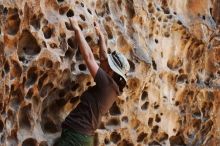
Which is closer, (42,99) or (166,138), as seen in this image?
(42,99)

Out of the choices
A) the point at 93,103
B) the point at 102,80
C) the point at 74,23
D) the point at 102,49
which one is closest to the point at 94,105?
the point at 93,103

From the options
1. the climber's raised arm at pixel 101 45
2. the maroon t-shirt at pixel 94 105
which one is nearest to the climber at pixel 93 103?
the maroon t-shirt at pixel 94 105

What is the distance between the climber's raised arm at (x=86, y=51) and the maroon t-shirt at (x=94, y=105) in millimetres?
49

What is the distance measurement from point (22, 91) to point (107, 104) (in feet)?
1.72

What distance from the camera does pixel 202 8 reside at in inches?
189

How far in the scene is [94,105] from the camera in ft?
10.2

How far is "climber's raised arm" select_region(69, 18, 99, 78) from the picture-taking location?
10.4 feet

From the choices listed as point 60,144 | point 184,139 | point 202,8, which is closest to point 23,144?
point 60,144

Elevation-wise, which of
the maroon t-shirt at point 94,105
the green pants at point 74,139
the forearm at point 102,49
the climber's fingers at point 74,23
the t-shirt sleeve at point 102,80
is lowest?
the green pants at point 74,139

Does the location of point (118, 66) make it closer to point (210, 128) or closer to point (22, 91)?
point (22, 91)

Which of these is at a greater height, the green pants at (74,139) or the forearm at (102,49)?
the forearm at (102,49)

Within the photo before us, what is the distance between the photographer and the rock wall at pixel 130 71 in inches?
125

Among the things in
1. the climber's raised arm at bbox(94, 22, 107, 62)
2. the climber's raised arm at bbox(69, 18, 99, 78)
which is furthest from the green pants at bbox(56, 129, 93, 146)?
the climber's raised arm at bbox(94, 22, 107, 62)

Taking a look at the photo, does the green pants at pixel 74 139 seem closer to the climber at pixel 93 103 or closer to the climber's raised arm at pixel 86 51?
the climber at pixel 93 103
